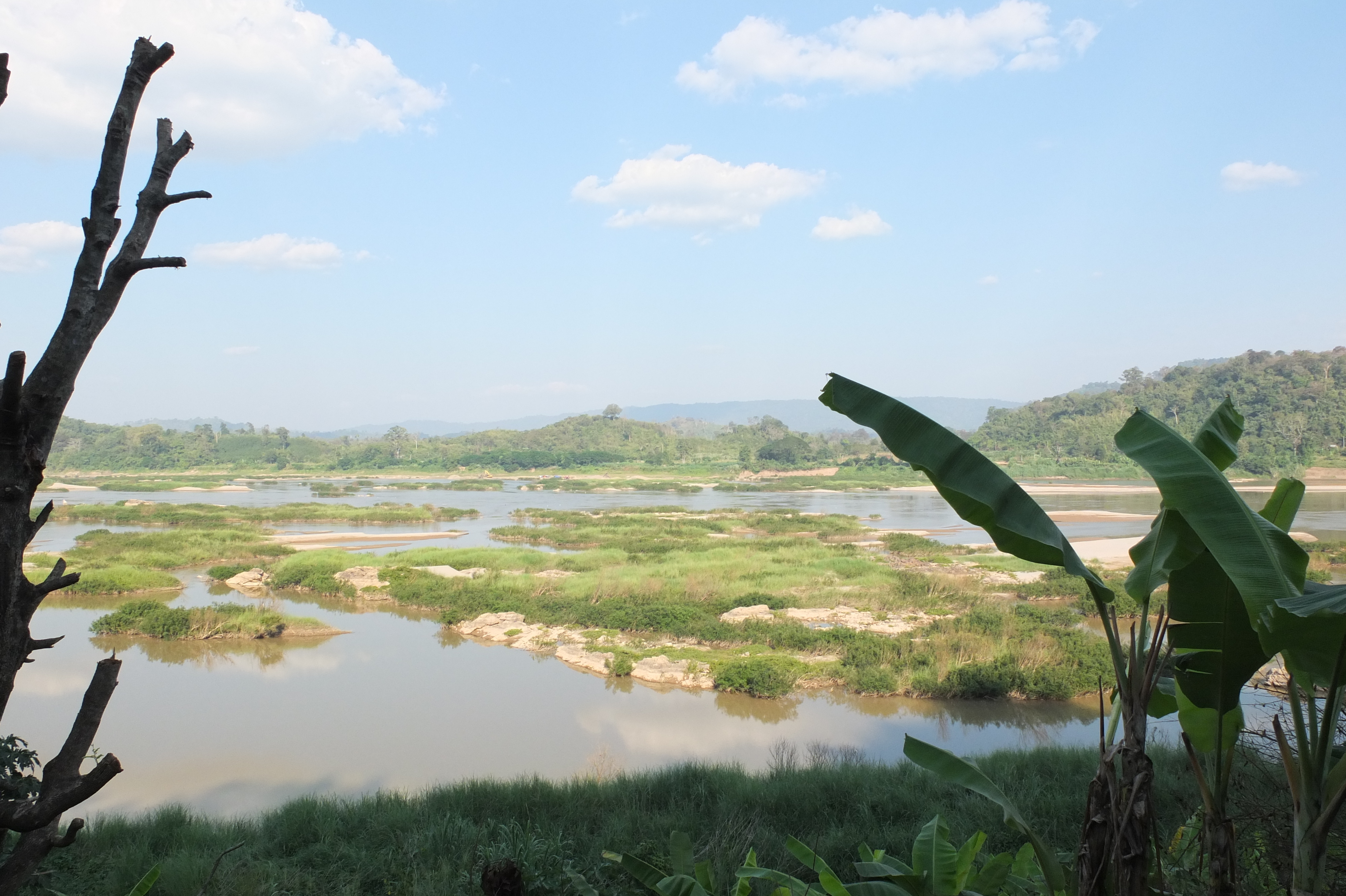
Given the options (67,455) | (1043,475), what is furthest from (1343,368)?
(67,455)

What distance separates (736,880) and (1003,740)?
642cm

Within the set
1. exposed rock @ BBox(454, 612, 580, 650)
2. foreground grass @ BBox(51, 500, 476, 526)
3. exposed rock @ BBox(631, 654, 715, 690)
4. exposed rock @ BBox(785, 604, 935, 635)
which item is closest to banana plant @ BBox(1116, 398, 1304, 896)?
exposed rock @ BBox(631, 654, 715, 690)

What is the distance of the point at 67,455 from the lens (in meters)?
62.2

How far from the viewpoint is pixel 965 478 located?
225 cm

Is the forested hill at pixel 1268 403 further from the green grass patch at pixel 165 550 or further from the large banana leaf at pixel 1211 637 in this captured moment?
the green grass patch at pixel 165 550

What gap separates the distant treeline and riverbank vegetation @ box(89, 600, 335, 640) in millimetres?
58725

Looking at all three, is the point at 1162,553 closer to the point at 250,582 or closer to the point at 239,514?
the point at 250,582

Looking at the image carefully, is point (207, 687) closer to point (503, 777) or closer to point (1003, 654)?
point (503, 777)

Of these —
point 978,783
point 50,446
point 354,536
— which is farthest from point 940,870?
point 354,536

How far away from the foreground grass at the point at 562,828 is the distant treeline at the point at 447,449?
2642 inches

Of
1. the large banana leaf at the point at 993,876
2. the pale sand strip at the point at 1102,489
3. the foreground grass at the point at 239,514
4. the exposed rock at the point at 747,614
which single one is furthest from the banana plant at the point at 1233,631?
the pale sand strip at the point at 1102,489

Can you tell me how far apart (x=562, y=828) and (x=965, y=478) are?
11.7ft

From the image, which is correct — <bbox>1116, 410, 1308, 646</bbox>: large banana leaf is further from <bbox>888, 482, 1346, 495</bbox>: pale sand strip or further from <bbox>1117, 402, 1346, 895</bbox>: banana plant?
<bbox>888, 482, 1346, 495</bbox>: pale sand strip

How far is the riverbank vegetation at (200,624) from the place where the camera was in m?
13.0
